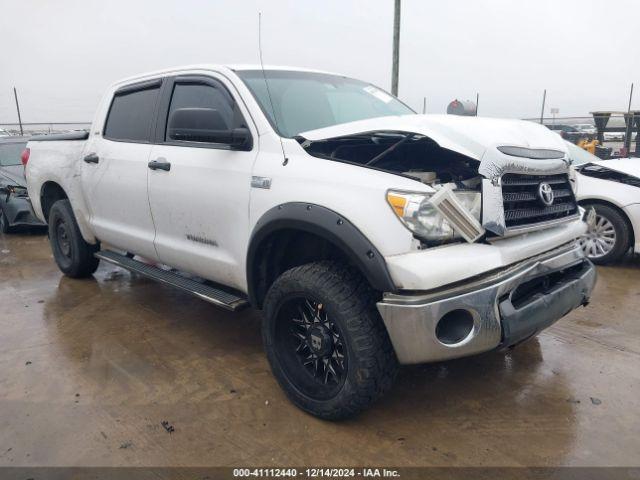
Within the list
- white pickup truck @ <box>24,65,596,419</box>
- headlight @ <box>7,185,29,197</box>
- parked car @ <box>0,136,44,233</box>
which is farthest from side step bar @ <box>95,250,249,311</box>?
headlight @ <box>7,185,29,197</box>

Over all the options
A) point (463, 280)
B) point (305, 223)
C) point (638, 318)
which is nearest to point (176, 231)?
point (305, 223)

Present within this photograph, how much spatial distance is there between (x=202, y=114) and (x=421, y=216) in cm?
139

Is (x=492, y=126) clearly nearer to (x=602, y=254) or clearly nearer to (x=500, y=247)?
(x=500, y=247)

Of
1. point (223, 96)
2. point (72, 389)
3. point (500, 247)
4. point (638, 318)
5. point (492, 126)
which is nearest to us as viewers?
point (500, 247)

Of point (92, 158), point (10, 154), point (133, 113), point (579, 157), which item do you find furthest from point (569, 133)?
point (92, 158)

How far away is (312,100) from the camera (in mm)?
3490

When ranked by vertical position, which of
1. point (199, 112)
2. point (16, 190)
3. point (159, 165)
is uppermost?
point (199, 112)

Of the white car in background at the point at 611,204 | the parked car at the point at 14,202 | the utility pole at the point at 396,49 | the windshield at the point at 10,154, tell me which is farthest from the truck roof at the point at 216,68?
the utility pole at the point at 396,49

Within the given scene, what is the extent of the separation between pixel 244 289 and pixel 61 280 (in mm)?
3215

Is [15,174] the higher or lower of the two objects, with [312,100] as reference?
lower

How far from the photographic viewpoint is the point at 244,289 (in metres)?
3.18

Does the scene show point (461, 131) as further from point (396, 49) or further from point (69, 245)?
point (396, 49)

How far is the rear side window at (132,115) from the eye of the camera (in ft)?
13.0

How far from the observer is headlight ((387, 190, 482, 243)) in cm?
236
